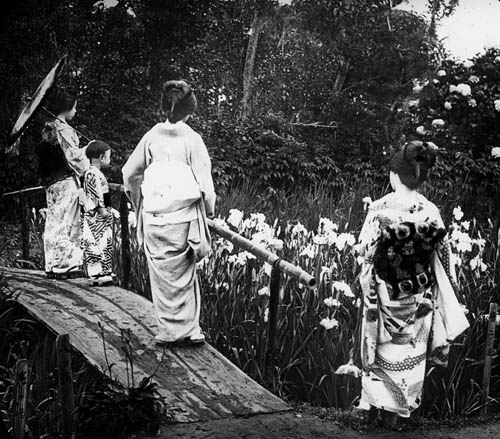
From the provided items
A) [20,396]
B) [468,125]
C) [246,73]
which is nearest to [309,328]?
[20,396]

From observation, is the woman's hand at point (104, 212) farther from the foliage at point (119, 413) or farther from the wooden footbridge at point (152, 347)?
the foliage at point (119, 413)

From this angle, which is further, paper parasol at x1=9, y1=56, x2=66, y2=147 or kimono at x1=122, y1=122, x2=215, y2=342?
kimono at x1=122, y1=122, x2=215, y2=342

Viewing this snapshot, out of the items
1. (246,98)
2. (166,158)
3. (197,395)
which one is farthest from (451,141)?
(197,395)

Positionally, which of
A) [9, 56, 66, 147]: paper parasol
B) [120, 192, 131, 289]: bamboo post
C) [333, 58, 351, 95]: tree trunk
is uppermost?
[333, 58, 351, 95]: tree trunk

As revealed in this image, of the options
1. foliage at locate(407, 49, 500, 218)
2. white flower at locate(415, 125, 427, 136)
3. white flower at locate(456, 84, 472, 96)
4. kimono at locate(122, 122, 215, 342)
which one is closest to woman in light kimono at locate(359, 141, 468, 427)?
kimono at locate(122, 122, 215, 342)

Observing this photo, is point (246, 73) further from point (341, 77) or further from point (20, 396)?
point (20, 396)

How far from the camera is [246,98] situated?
34.3 ft

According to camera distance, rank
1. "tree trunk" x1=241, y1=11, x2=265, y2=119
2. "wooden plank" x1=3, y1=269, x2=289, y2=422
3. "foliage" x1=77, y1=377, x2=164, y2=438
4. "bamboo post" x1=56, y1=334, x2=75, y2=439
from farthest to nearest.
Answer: "tree trunk" x1=241, y1=11, x2=265, y2=119
"wooden plank" x1=3, y1=269, x2=289, y2=422
"foliage" x1=77, y1=377, x2=164, y2=438
"bamboo post" x1=56, y1=334, x2=75, y2=439

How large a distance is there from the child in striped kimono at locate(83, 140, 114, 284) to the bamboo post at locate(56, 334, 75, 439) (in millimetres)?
2077

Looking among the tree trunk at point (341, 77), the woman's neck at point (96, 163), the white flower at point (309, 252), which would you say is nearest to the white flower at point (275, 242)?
the white flower at point (309, 252)

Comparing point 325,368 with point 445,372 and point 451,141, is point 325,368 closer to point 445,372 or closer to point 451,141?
point 445,372

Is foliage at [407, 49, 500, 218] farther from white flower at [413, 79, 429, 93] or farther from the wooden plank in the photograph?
the wooden plank

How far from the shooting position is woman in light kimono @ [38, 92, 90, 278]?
15.8 feet

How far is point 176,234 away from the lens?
3830 mm
